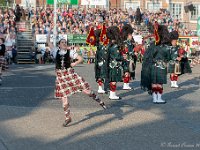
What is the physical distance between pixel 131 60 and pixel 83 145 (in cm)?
795

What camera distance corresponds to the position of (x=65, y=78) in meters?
11.1

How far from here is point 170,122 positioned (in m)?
11.3

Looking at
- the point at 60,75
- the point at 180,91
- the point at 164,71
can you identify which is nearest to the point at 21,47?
the point at 180,91

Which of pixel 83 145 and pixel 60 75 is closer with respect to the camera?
pixel 83 145

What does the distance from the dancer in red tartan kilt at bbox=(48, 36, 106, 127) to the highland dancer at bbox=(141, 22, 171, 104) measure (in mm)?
3391

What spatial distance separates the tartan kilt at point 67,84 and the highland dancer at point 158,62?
138 inches

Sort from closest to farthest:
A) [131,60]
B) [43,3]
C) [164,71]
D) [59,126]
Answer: [59,126], [164,71], [131,60], [43,3]

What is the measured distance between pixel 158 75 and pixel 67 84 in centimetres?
379

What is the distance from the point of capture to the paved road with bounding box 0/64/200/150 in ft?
30.5

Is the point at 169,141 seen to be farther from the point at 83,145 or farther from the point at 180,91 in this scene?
the point at 180,91

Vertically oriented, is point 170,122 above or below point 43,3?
below

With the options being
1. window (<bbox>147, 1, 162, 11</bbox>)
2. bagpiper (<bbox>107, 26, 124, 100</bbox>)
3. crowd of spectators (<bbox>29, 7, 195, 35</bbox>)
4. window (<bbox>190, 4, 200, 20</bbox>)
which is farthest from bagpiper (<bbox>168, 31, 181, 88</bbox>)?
window (<bbox>190, 4, 200, 20</bbox>)

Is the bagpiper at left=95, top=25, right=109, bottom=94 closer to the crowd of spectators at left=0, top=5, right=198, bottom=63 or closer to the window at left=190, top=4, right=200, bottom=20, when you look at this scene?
the crowd of spectators at left=0, top=5, right=198, bottom=63

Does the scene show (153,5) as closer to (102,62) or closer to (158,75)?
(102,62)
